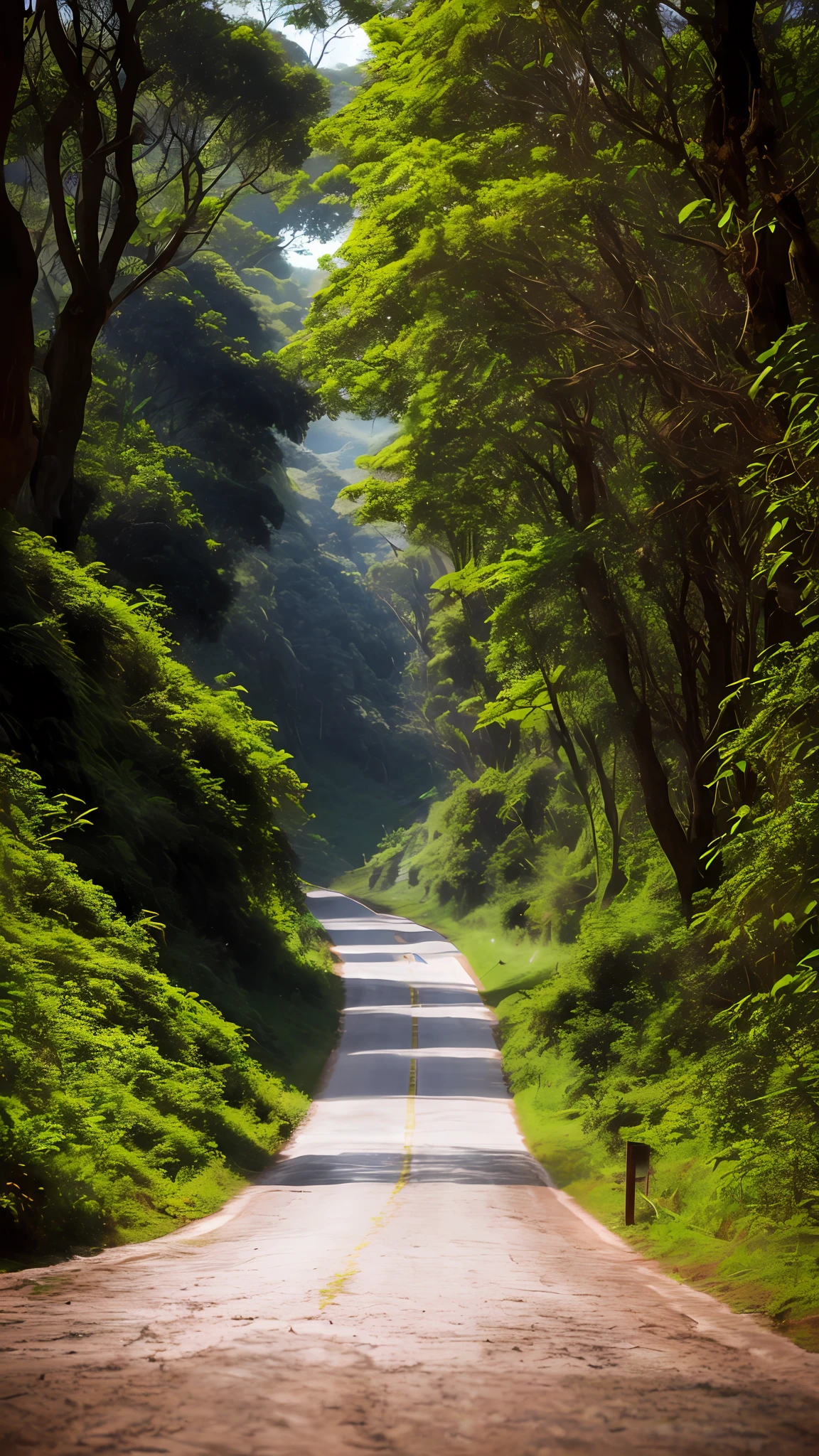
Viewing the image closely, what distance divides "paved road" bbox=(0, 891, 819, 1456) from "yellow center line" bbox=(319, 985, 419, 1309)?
0.08 meters

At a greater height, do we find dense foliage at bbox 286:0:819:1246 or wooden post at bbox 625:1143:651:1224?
dense foliage at bbox 286:0:819:1246

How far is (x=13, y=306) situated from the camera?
19688 mm

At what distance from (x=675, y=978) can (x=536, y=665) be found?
7.38 m

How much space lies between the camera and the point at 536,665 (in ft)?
82.1

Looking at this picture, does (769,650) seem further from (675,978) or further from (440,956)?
(440,956)

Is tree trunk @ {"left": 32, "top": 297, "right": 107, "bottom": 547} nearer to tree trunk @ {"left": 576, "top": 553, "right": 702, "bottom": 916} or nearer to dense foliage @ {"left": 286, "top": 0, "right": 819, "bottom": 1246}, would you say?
dense foliage @ {"left": 286, "top": 0, "right": 819, "bottom": 1246}

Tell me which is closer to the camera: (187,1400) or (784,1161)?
(187,1400)

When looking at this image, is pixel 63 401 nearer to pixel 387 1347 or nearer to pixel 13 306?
pixel 13 306

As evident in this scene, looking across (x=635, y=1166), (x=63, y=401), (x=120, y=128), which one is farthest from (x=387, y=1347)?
(x=120, y=128)

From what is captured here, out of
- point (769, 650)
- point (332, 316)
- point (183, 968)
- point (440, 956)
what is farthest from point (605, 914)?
point (440, 956)

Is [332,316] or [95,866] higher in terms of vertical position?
[332,316]

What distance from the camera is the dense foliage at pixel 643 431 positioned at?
414 inches

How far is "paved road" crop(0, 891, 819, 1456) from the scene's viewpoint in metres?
4.73

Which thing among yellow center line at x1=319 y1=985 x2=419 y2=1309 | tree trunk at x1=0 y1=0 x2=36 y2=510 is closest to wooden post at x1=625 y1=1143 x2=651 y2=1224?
yellow center line at x1=319 y1=985 x2=419 y2=1309
